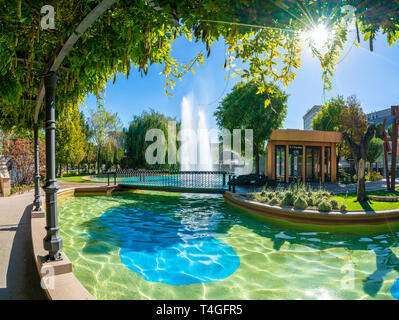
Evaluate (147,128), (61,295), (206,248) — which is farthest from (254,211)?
(147,128)

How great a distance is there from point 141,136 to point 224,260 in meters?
21.5

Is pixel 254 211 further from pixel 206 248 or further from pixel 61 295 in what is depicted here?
pixel 61 295

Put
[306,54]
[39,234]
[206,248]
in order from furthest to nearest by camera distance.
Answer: [206,248], [39,234], [306,54]

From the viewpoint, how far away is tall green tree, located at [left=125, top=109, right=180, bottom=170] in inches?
960

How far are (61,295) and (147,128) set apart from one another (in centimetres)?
2312

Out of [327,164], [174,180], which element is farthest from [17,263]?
[327,164]

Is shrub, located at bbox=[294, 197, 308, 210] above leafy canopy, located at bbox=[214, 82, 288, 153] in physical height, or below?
below

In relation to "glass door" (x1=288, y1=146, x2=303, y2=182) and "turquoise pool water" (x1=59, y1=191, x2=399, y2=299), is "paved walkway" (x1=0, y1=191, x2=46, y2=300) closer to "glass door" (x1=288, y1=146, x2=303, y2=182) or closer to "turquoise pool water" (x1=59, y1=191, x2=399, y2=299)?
"turquoise pool water" (x1=59, y1=191, x2=399, y2=299)

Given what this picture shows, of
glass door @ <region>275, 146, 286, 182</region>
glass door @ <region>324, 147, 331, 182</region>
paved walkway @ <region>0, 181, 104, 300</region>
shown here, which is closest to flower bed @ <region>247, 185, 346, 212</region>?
paved walkway @ <region>0, 181, 104, 300</region>

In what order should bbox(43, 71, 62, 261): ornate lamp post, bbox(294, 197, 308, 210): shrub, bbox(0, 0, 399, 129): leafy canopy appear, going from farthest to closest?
bbox(294, 197, 308, 210): shrub
bbox(43, 71, 62, 261): ornate lamp post
bbox(0, 0, 399, 129): leafy canopy

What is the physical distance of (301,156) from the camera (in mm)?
17266

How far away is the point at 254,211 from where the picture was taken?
8383mm

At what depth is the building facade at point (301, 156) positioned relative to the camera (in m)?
16.4

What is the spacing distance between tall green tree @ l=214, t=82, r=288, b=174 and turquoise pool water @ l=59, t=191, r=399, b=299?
10.3 meters
